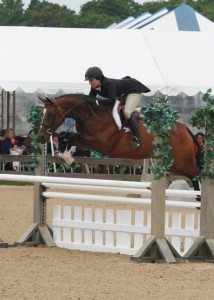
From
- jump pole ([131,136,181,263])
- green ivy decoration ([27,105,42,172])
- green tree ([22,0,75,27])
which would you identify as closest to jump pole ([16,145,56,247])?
green ivy decoration ([27,105,42,172])

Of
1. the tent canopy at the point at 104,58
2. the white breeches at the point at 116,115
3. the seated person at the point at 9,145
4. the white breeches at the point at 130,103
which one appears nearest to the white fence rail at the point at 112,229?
the white breeches at the point at 116,115

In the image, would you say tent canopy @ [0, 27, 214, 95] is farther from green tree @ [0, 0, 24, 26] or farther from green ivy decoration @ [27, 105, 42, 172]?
green tree @ [0, 0, 24, 26]

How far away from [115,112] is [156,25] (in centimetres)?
1322

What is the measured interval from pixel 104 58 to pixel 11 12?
8484cm

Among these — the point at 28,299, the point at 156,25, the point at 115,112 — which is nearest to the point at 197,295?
the point at 28,299

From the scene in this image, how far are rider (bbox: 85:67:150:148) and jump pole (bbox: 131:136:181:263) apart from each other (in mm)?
2124

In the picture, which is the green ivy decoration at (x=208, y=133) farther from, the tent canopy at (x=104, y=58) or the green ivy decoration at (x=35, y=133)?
the tent canopy at (x=104, y=58)

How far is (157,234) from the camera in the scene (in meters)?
10.8

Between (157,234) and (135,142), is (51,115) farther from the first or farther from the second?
(157,234)

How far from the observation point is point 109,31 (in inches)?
998

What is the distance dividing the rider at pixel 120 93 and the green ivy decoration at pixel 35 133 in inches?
27.5

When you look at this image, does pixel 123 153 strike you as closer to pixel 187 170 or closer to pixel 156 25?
pixel 187 170

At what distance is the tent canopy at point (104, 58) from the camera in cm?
2302

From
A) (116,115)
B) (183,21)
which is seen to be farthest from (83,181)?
(183,21)
